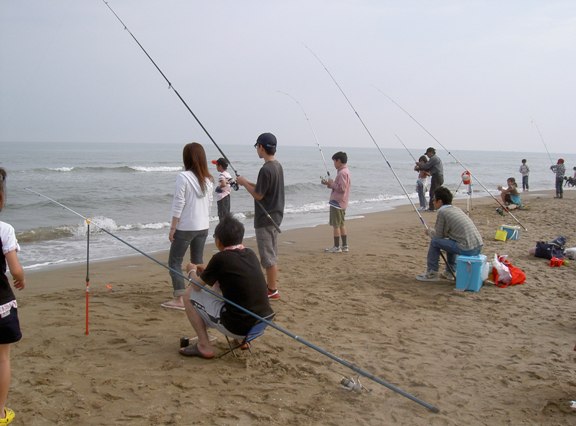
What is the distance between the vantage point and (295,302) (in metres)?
5.20

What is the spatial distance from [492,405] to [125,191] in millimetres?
18151

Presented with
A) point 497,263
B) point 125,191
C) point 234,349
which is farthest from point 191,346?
point 125,191

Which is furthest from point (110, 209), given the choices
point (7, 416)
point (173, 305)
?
point (7, 416)

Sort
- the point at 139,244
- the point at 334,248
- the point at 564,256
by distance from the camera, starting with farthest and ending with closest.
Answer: the point at 139,244
the point at 334,248
the point at 564,256

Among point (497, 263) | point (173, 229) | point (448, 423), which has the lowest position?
point (448, 423)

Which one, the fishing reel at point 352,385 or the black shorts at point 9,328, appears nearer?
the black shorts at point 9,328

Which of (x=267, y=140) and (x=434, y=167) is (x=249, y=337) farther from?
(x=434, y=167)

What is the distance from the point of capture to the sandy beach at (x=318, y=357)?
3.02 meters

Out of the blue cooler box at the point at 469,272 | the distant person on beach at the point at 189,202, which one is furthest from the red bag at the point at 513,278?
the distant person on beach at the point at 189,202

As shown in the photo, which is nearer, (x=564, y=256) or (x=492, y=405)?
(x=492, y=405)

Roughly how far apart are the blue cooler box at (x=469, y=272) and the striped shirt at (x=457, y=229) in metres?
0.16

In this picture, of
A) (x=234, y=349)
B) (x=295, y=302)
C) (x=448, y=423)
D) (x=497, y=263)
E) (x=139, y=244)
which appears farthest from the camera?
(x=139, y=244)

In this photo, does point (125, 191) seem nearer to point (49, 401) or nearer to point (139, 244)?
point (139, 244)

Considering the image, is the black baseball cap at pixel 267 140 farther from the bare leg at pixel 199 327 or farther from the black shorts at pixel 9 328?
the black shorts at pixel 9 328
